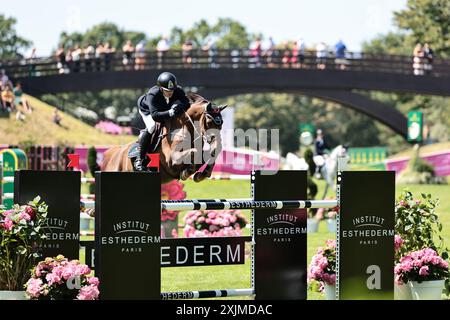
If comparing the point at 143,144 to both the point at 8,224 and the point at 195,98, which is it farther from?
the point at 8,224

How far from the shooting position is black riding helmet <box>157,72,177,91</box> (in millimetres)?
12633

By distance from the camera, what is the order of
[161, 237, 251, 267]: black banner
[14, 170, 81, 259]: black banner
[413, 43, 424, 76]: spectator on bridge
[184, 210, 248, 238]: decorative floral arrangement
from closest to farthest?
[14, 170, 81, 259]: black banner → [161, 237, 251, 267]: black banner → [184, 210, 248, 238]: decorative floral arrangement → [413, 43, 424, 76]: spectator on bridge

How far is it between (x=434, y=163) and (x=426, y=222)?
92.8 ft

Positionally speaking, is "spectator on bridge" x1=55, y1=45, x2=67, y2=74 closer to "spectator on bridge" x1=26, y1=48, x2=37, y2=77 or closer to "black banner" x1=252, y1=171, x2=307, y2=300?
"spectator on bridge" x1=26, y1=48, x2=37, y2=77

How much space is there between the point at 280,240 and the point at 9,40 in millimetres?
91282

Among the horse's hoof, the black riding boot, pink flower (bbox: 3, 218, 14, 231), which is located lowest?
pink flower (bbox: 3, 218, 14, 231)

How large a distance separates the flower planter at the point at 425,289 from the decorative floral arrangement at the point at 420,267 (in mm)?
46

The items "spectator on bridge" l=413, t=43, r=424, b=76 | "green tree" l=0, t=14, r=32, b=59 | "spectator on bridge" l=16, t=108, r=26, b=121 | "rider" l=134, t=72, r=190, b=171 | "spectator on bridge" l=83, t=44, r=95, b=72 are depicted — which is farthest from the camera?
"green tree" l=0, t=14, r=32, b=59

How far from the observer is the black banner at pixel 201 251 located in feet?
29.5

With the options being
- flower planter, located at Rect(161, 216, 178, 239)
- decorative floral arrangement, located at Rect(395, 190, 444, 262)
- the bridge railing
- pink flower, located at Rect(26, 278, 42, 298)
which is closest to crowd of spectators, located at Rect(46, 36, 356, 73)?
the bridge railing

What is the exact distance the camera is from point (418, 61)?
54969 mm

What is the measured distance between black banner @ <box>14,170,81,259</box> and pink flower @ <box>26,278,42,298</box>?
661 mm

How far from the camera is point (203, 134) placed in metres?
12.6

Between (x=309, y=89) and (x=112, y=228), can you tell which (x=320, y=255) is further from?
(x=309, y=89)
